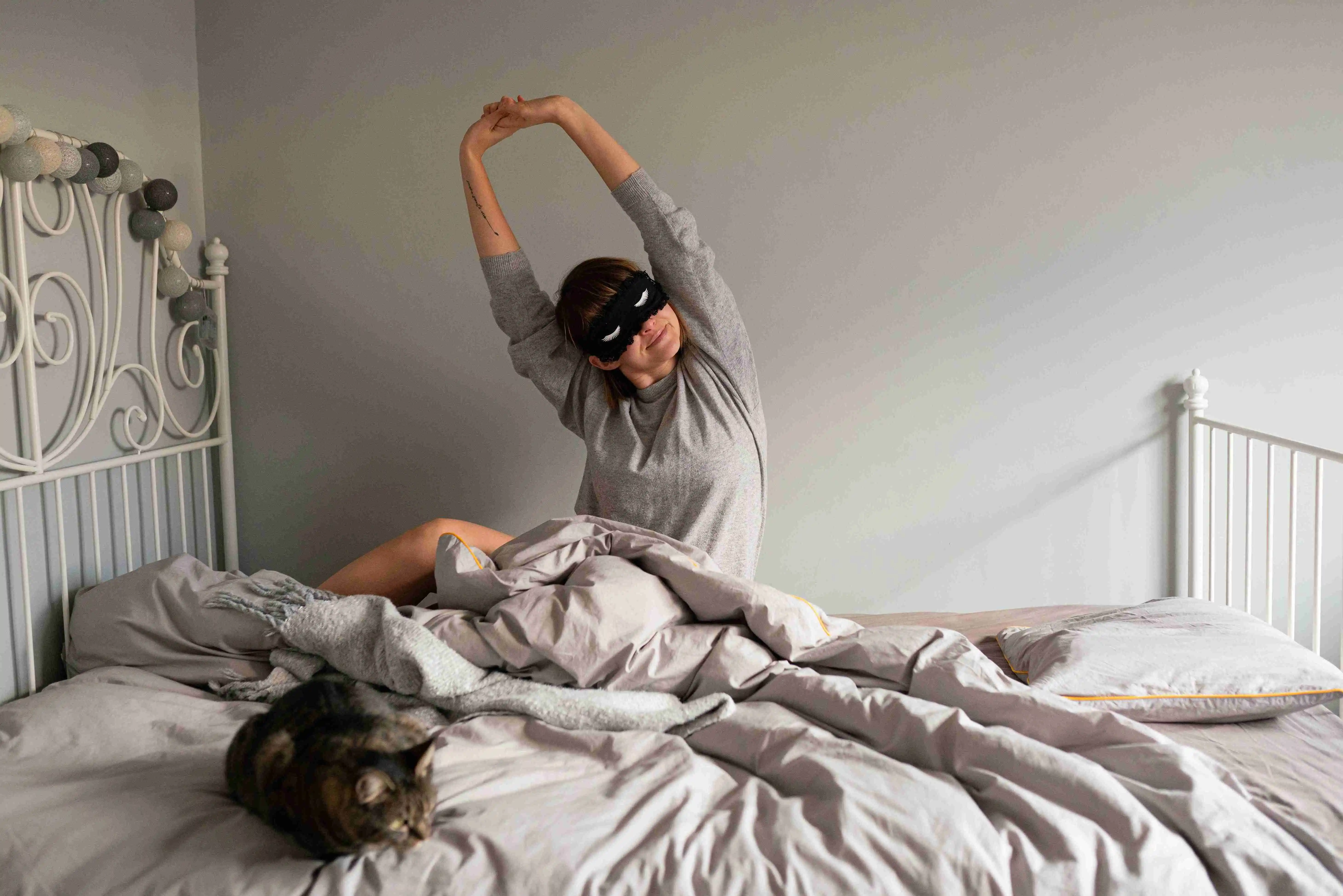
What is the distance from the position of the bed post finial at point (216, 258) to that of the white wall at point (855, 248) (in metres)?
0.09

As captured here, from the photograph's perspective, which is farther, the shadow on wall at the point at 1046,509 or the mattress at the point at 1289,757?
the shadow on wall at the point at 1046,509

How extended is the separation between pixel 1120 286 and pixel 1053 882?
5.41 ft

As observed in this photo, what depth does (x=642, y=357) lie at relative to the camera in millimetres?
1704

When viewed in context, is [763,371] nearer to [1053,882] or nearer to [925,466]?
[925,466]

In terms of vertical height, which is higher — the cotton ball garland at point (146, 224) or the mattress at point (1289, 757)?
the cotton ball garland at point (146, 224)

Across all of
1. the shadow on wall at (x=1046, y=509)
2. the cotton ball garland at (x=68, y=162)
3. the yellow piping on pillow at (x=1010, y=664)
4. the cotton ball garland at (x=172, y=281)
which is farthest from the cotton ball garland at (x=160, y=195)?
the yellow piping on pillow at (x=1010, y=664)

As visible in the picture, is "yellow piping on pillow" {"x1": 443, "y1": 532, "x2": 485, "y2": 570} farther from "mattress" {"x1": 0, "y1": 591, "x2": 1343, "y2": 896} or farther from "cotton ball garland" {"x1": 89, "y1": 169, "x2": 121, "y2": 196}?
"cotton ball garland" {"x1": 89, "y1": 169, "x2": 121, "y2": 196}

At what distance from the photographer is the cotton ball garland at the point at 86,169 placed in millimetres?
1629

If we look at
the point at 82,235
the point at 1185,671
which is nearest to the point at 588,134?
the point at 82,235

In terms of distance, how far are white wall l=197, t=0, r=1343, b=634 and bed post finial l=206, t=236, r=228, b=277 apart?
9 centimetres

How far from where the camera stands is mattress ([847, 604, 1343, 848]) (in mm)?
978

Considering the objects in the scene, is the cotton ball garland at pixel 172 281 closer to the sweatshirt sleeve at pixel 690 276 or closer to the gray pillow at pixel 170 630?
the gray pillow at pixel 170 630

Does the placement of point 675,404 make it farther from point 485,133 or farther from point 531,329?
point 485,133

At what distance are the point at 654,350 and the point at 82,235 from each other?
113 cm
